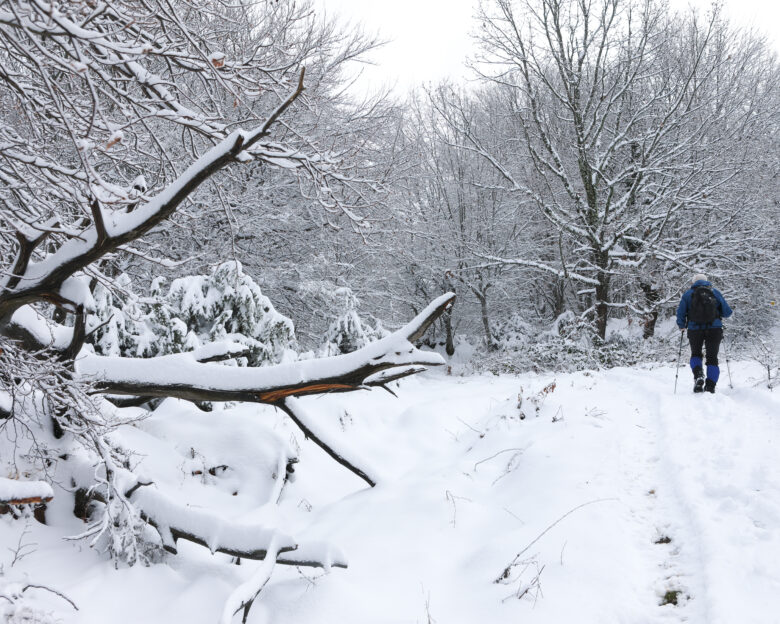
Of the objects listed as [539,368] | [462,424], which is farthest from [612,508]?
[539,368]

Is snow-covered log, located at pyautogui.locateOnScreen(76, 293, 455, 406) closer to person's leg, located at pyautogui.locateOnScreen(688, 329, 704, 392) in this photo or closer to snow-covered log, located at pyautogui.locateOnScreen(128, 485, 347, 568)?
snow-covered log, located at pyautogui.locateOnScreen(128, 485, 347, 568)

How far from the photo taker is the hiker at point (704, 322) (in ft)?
24.6

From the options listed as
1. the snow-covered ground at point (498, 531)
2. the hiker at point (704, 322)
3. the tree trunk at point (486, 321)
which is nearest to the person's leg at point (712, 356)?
the hiker at point (704, 322)

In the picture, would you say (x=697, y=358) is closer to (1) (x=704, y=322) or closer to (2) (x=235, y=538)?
(1) (x=704, y=322)

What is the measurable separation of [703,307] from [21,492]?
863cm

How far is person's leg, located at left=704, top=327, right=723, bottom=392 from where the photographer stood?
24.2ft

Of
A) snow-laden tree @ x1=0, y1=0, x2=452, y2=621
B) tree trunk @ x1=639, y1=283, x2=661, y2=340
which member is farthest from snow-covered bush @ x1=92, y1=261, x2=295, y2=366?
tree trunk @ x1=639, y1=283, x2=661, y2=340

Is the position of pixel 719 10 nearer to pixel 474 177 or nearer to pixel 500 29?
pixel 500 29

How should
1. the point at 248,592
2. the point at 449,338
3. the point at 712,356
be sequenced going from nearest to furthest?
the point at 248,592 < the point at 712,356 < the point at 449,338

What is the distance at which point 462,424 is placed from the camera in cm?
724

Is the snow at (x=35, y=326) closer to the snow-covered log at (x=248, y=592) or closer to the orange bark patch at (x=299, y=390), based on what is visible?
the orange bark patch at (x=299, y=390)

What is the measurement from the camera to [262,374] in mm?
3293

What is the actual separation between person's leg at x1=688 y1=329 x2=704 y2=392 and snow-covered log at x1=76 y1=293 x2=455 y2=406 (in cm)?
611

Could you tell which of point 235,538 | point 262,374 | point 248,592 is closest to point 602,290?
point 262,374
